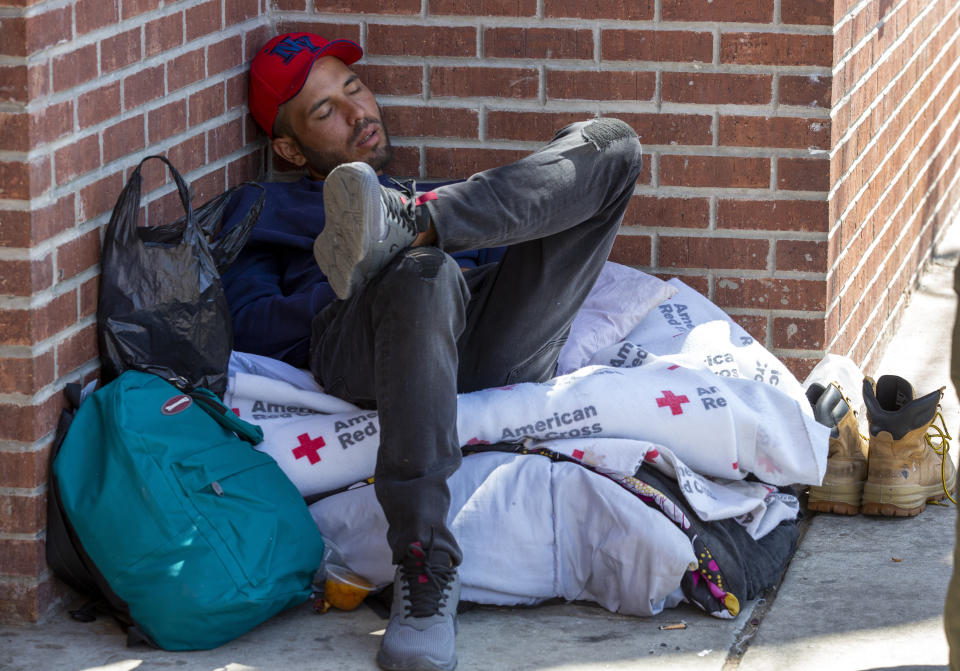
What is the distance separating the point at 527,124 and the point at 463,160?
20 cm

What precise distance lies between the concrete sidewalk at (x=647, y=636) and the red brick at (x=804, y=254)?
0.85 m

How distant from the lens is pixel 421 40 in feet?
12.6

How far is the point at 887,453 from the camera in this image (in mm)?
3453

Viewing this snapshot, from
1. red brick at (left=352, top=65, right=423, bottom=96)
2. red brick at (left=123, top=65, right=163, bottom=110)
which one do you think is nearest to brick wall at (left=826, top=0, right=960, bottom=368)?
red brick at (left=352, top=65, right=423, bottom=96)

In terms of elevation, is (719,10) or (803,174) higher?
(719,10)

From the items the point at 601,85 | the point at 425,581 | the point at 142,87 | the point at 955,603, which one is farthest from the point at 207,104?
the point at 955,603

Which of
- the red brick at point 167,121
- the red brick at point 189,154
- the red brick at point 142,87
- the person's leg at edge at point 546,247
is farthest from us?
the red brick at point 189,154

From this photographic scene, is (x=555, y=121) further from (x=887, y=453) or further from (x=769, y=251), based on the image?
(x=887, y=453)

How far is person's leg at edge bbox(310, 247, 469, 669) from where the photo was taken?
9.14 feet

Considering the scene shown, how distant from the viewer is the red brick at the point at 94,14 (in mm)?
2873

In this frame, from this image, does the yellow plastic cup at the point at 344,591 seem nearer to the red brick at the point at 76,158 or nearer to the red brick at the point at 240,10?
the red brick at the point at 76,158

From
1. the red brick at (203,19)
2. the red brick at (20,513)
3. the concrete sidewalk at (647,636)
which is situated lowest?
the concrete sidewalk at (647,636)

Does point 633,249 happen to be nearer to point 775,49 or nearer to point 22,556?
point 775,49

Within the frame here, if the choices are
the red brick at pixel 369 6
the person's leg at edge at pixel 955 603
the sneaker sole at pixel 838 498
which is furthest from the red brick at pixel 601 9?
the person's leg at edge at pixel 955 603
